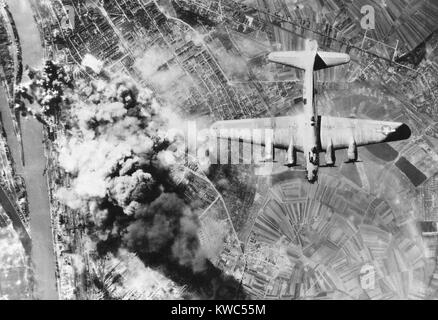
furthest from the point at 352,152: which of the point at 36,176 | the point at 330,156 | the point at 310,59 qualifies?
the point at 36,176

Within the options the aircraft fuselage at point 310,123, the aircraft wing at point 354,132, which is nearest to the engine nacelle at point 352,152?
the aircraft wing at point 354,132

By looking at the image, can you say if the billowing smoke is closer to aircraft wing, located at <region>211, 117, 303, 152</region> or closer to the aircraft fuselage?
aircraft wing, located at <region>211, 117, 303, 152</region>

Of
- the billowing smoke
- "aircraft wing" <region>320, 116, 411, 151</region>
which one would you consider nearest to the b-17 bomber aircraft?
"aircraft wing" <region>320, 116, 411, 151</region>

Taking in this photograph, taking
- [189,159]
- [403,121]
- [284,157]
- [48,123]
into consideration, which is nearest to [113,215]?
[189,159]

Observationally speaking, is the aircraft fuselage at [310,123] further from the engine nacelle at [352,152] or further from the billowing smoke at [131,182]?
the billowing smoke at [131,182]

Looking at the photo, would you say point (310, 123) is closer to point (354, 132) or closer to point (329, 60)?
point (354, 132)

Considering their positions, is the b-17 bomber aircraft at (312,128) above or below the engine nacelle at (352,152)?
above
